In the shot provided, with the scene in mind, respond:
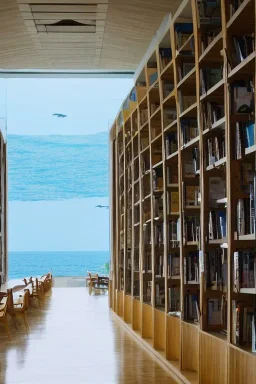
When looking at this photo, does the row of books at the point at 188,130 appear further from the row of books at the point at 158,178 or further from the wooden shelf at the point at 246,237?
the wooden shelf at the point at 246,237

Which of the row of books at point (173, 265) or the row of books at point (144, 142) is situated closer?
the row of books at point (173, 265)

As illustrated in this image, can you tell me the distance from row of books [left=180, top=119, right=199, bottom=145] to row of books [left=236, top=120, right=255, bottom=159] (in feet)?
6.48

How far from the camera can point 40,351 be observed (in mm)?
10195

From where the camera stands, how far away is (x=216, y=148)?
21.9 feet

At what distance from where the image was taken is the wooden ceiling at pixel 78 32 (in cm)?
1214

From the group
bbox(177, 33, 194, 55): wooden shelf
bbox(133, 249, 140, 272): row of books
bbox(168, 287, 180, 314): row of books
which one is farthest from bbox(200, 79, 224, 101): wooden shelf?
bbox(133, 249, 140, 272): row of books

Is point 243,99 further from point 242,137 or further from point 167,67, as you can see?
point 167,67

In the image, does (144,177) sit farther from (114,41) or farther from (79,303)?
(79,303)

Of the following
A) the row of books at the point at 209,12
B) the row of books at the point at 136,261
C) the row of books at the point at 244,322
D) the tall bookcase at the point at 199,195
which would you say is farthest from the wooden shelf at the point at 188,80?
the row of books at the point at 136,261

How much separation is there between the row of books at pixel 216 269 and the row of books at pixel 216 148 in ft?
2.71

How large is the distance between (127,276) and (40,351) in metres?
3.91

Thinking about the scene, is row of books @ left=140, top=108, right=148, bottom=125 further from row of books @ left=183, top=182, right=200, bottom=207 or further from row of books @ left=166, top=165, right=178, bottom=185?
row of books @ left=183, top=182, right=200, bottom=207

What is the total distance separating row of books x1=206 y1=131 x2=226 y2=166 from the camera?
21.5 feet

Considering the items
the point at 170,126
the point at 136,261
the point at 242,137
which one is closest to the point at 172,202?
the point at 170,126
